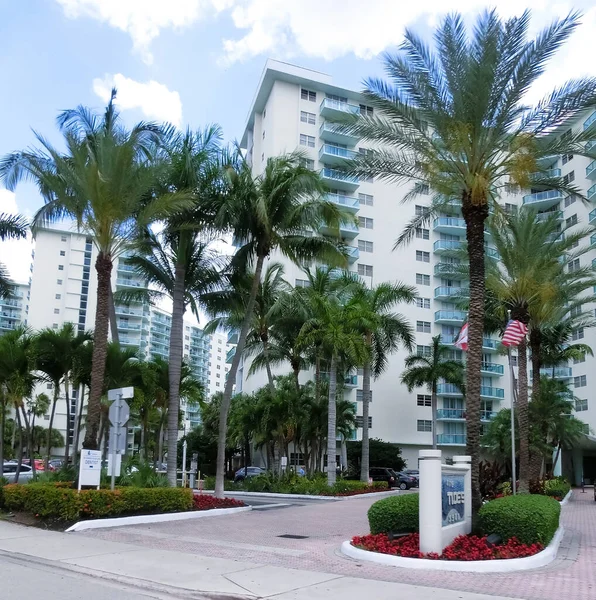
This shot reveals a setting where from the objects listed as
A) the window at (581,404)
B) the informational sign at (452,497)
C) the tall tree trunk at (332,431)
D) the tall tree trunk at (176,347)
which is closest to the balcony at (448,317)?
the window at (581,404)

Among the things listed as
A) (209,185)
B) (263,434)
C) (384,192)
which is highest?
(384,192)

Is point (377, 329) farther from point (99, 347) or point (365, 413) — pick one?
point (99, 347)

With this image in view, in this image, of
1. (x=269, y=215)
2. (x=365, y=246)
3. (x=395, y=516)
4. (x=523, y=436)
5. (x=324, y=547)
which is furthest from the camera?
(x=365, y=246)

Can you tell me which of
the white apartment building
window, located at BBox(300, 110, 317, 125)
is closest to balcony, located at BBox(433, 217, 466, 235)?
the white apartment building

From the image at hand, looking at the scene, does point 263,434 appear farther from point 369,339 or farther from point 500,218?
point 500,218

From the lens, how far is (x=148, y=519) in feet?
54.2

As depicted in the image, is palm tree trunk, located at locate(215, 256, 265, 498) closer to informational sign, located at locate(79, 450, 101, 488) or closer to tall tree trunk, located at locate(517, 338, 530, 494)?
informational sign, located at locate(79, 450, 101, 488)

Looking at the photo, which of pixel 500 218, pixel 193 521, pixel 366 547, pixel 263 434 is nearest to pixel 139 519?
pixel 193 521

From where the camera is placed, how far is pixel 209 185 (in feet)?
70.0

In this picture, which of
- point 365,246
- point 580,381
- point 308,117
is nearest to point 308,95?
point 308,117

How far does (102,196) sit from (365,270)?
144 ft

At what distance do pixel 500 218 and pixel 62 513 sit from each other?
1343 centimetres

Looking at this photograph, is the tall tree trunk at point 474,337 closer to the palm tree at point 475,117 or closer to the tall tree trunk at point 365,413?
the palm tree at point 475,117

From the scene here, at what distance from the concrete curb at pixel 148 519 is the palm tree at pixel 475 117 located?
8195mm
